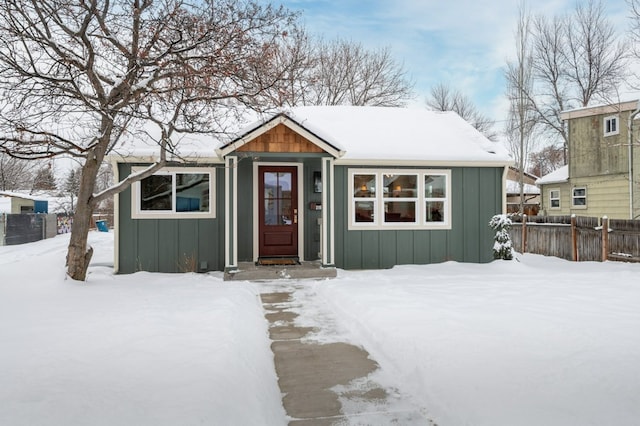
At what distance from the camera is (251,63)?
6531 mm

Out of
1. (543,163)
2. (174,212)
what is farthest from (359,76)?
(543,163)

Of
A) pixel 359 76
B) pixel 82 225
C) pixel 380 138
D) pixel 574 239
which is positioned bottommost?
pixel 574 239

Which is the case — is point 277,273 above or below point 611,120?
below

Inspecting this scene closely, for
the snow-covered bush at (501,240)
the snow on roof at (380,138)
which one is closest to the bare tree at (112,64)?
the snow on roof at (380,138)

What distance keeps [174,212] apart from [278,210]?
223cm

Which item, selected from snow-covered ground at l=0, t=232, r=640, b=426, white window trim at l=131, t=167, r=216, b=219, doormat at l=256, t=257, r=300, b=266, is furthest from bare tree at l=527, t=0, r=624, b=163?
snow-covered ground at l=0, t=232, r=640, b=426

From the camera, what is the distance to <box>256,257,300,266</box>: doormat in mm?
8876

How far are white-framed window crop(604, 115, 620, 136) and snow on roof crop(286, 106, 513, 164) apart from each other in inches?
347

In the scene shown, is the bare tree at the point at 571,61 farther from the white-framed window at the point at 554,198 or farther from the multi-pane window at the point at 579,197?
the multi-pane window at the point at 579,197

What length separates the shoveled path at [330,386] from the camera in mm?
2795

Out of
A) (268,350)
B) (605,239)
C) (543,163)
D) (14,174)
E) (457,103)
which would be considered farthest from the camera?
(543,163)

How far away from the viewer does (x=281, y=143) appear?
827cm

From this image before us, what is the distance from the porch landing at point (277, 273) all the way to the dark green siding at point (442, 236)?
0.96 metres

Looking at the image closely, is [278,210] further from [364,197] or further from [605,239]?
[605,239]
